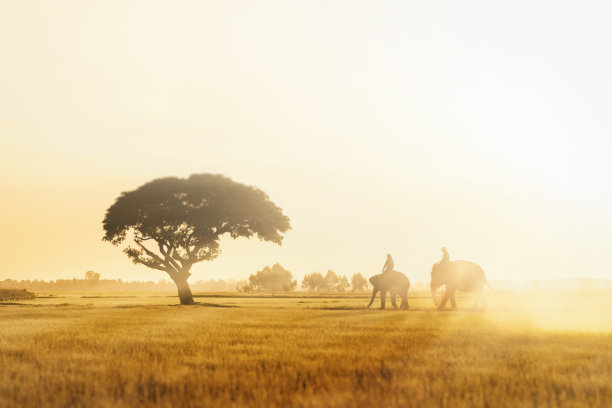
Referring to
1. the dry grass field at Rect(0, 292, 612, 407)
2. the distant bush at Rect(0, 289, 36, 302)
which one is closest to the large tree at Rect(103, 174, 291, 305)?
the distant bush at Rect(0, 289, 36, 302)

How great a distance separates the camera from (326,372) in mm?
7387

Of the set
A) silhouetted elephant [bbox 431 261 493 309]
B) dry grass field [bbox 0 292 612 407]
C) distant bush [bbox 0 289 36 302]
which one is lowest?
distant bush [bbox 0 289 36 302]

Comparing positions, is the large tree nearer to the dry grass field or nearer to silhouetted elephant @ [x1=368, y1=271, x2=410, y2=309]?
silhouetted elephant @ [x1=368, y1=271, x2=410, y2=309]

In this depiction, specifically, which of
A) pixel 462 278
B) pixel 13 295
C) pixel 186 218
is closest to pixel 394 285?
pixel 462 278

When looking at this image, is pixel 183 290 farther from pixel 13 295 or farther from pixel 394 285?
pixel 13 295

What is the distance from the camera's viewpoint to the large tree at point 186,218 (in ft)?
146

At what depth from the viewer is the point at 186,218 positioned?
44.2m

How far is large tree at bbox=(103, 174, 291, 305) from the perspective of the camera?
146 ft

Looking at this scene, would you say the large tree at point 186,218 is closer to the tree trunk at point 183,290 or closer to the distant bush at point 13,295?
the tree trunk at point 183,290

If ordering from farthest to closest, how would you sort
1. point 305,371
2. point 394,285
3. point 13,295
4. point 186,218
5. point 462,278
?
point 13,295, point 186,218, point 394,285, point 462,278, point 305,371

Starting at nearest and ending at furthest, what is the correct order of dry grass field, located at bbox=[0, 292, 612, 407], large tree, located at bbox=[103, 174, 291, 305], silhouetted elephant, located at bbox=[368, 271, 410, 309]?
dry grass field, located at bbox=[0, 292, 612, 407] < silhouetted elephant, located at bbox=[368, 271, 410, 309] < large tree, located at bbox=[103, 174, 291, 305]

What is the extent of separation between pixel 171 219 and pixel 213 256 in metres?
6.19

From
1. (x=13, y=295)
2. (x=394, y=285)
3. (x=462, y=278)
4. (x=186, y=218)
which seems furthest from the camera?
(x=13, y=295)

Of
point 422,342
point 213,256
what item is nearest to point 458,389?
point 422,342
